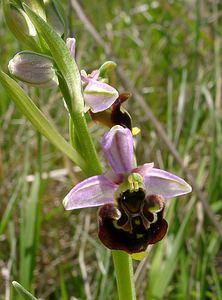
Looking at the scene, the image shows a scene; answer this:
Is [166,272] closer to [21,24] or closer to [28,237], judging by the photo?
[28,237]

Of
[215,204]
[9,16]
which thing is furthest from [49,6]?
[215,204]

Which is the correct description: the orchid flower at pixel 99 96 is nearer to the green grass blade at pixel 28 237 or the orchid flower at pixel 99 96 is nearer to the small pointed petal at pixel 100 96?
the small pointed petal at pixel 100 96

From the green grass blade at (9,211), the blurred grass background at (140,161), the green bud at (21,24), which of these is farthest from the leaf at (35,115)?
the green grass blade at (9,211)

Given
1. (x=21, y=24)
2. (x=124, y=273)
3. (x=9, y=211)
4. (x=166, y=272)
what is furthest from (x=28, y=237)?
(x=21, y=24)

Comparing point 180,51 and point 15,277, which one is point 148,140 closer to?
point 180,51

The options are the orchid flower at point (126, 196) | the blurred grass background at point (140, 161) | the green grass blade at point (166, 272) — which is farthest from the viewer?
the blurred grass background at point (140, 161)

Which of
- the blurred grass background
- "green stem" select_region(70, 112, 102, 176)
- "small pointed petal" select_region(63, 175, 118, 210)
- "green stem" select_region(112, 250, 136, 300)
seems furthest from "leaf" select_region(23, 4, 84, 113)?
the blurred grass background
